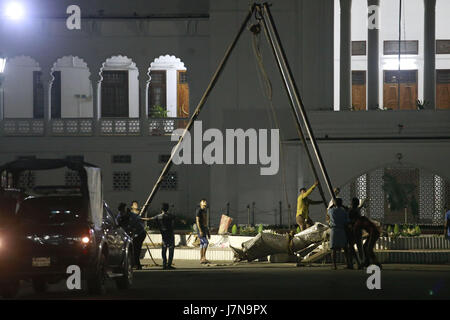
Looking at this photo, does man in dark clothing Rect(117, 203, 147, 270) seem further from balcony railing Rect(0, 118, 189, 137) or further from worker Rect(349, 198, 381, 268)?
balcony railing Rect(0, 118, 189, 137)

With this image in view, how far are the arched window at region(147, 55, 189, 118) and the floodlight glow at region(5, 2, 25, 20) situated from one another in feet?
17.8

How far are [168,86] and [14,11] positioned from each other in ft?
21.7

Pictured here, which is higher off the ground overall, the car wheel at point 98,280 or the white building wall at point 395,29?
the white building wall at point 395,29

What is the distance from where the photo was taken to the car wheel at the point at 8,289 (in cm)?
1820

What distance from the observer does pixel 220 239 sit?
107 ft

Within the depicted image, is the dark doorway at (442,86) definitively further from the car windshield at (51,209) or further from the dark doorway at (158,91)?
the car windshield at (51,209)

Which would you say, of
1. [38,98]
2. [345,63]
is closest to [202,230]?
[345,63]

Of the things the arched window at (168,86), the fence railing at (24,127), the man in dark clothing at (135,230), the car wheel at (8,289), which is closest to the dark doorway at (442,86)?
the arched window at (168,86)

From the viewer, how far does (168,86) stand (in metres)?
45.4

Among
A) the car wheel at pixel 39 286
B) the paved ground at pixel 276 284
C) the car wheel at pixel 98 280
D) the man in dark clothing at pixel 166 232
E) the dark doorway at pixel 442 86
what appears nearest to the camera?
the paved ground at pixel 276 284

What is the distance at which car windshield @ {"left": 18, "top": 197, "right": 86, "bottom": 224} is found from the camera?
18.4 m

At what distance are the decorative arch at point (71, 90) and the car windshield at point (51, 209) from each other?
25.8m

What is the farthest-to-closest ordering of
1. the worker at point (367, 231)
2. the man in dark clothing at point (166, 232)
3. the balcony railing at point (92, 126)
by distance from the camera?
the balcony railing at point (92, 126) < the man in dark clothing at point (166, 232) < the worker at point (367, 231)

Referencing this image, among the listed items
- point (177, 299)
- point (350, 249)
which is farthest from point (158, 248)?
point (177, 299)
